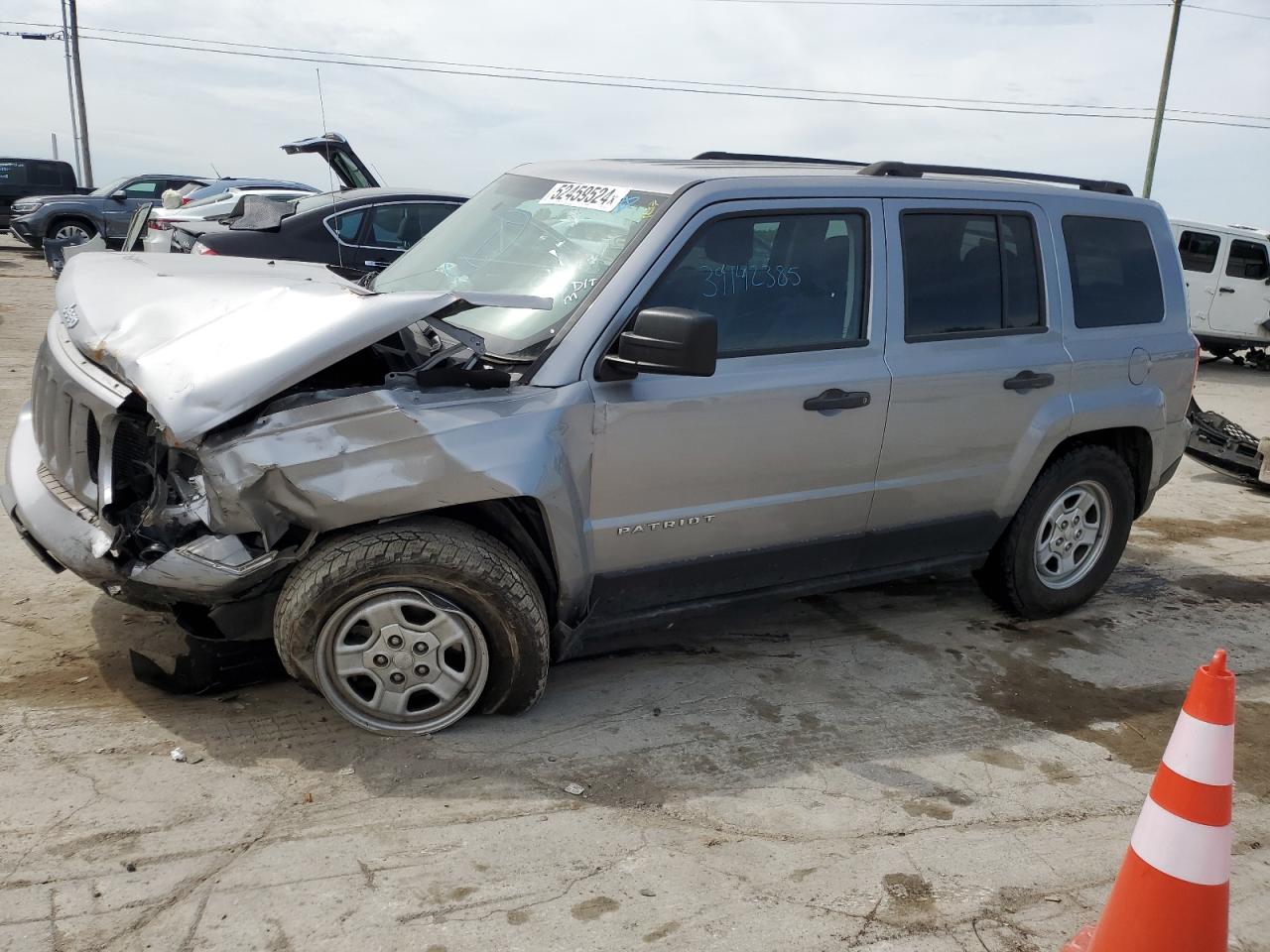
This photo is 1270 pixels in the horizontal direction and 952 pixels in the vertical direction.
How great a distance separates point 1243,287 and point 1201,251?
81 centimetres

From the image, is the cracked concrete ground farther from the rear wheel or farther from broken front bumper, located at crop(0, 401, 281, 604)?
the rear wheel

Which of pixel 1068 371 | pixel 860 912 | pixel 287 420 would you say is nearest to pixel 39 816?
pixel 287 420

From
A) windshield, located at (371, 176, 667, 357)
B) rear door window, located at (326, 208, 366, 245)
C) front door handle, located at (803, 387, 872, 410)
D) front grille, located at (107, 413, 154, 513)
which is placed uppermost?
windshield, located at (371, 176, 667, 357)

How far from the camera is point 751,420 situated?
4.07 m

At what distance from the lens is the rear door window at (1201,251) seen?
654 inches

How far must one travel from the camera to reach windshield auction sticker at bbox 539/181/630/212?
13.8ft

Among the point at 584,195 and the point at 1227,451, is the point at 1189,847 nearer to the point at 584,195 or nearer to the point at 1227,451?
the point at 584,195

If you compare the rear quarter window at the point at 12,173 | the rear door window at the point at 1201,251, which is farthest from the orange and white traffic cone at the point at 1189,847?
the rear quarter window at the point at 12,173

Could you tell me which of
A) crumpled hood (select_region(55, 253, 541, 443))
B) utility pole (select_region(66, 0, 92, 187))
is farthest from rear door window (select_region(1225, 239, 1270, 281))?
utility pole (select_region(66, 0, 92, 187))

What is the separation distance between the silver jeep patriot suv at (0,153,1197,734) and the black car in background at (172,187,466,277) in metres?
5.39

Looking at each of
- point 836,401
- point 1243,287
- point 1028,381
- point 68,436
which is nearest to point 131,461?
point 68,436

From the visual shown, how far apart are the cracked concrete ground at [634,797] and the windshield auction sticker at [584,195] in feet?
5.43

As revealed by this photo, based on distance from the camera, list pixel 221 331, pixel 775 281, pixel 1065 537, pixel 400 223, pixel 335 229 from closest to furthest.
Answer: pixel 221 331
pixel 775 281
pixel 1065 537
pixel 335 229
pixel 400 223

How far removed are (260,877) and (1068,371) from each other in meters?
3.79
